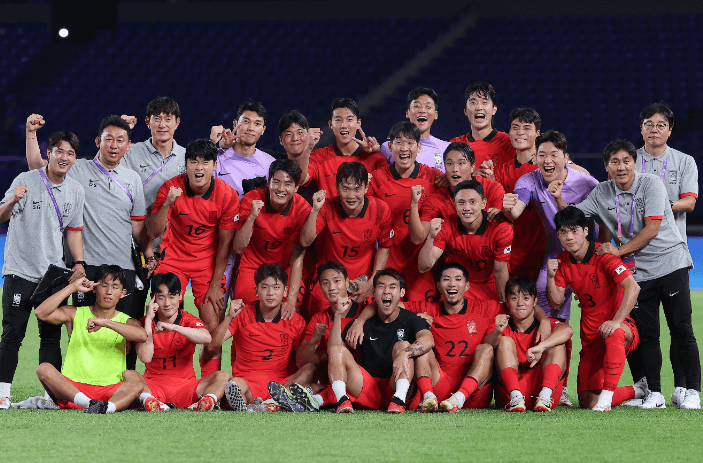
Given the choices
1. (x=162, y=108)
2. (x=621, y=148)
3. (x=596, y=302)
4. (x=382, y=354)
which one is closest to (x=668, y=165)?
Result: (x=621, y=148)

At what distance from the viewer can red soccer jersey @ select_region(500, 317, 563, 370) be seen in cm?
583

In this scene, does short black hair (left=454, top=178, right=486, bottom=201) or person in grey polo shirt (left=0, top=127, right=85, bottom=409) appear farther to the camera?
short black hair (left=454, top=178, right=486, bottom=201)

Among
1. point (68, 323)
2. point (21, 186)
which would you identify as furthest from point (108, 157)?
point (68, 323)

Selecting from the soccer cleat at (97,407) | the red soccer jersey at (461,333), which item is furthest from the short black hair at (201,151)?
the red soccer jersey at (461,333)

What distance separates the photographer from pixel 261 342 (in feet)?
19.3

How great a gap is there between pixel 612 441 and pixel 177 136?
1631cm

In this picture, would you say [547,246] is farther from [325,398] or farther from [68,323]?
[68,323]

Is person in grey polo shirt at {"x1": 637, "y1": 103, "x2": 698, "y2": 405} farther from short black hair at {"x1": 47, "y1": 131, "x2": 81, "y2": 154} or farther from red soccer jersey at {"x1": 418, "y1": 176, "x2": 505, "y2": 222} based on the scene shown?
short black hair at {"x1": 47, "y1": 131, "x2": 81, "y2": 154}

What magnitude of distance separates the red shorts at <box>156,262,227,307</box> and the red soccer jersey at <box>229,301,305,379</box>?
0.47m

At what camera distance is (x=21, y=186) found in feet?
18.6

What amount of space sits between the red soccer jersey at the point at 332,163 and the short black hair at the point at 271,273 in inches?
39.7

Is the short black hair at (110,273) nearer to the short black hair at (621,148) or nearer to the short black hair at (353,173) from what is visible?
the short black hair at (353,173)

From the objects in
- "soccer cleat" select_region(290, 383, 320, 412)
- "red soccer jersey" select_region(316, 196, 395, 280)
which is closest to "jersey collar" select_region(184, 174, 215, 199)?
"red soccer jersey" select_region(316, 196, 395, 280)

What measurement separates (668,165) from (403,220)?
2.11m
